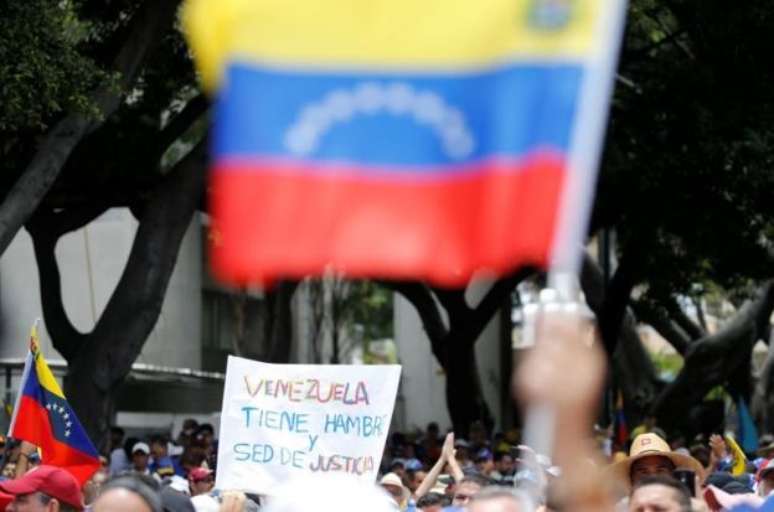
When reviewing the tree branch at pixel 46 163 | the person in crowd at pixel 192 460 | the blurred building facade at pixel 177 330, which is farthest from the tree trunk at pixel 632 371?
the tree branch at pixel 46 163

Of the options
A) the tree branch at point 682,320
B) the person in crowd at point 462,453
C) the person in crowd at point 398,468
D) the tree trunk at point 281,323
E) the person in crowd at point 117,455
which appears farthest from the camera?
the tree trunk at point 281,323

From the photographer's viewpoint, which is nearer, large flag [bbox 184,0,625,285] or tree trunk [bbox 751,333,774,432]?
large flag [bbox 184,0,625,285]

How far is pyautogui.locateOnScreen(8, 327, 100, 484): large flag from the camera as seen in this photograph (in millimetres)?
11406

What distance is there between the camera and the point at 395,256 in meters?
4.48

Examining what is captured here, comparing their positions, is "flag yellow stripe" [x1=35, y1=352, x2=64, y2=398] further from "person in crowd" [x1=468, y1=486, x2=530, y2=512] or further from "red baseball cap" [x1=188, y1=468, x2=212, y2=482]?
"person in crowd" [x1=468, y1=486, x2=530, y2=512]

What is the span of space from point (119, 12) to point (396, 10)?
50.1ft

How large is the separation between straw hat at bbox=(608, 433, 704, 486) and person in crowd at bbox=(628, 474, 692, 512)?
2297mm

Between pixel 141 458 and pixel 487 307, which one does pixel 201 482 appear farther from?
pixel 487 307

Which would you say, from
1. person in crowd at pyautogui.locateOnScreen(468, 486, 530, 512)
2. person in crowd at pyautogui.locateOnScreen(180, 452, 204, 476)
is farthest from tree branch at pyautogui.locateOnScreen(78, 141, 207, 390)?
person in crowd at pyautogui.locateOnScreen(468, 486, 530, 512)

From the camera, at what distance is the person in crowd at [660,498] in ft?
20.9

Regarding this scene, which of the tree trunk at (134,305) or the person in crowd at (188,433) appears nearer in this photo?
the tree trunk at (134,305)

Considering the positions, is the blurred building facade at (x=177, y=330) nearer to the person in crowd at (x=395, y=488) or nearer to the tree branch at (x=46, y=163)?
the tree branch at (x=46, y=163)

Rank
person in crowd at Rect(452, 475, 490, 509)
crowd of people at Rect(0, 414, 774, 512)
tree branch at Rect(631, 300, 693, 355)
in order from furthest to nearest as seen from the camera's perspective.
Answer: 1. tree branch at Rect(631, 300, 693, 355)
2. person in crowd at Rect(452, 475, 490, 509)
3. crowd of people at Rect(0, 414, 774, 512)

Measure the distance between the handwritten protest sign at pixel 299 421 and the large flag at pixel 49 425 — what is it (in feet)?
3.81
